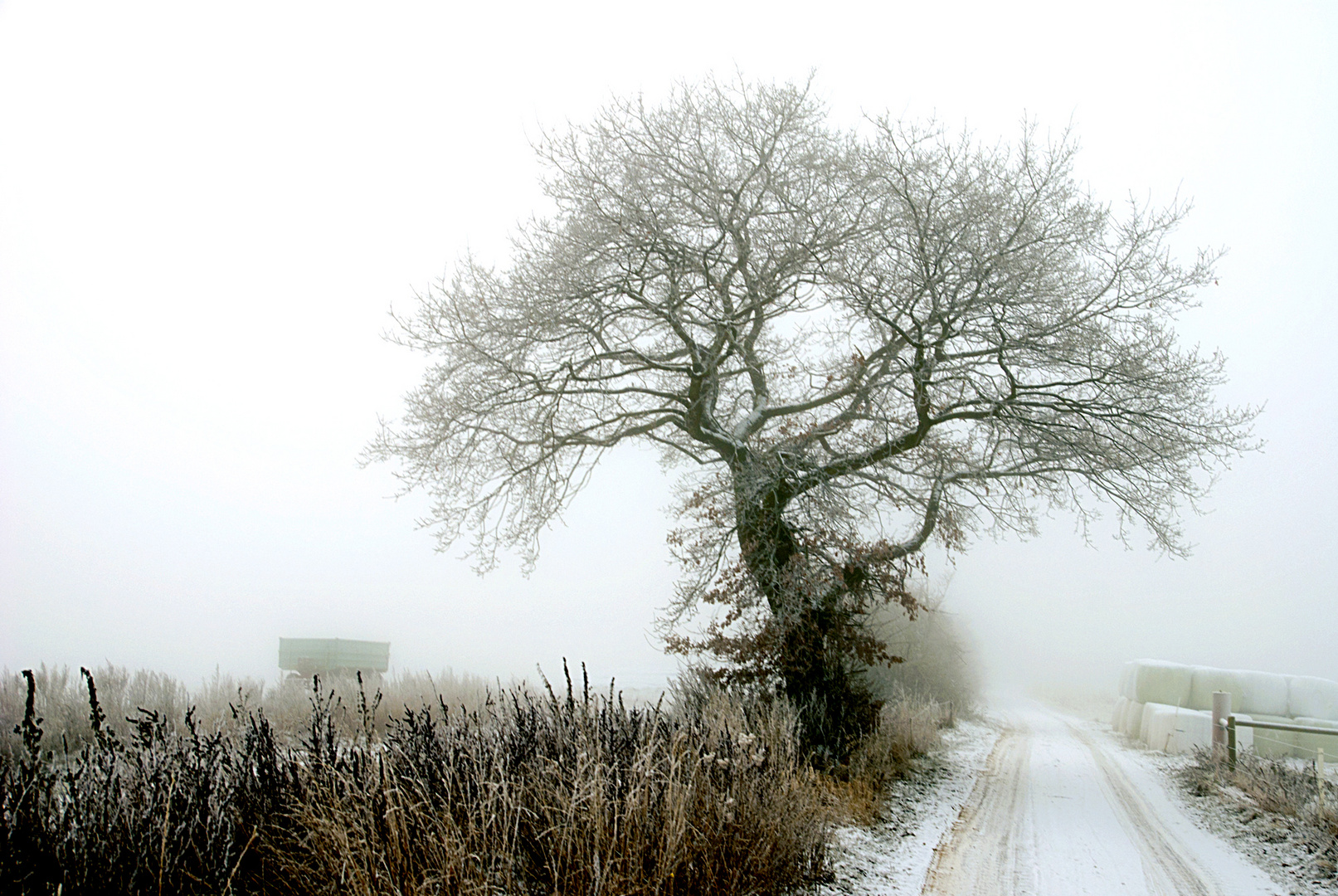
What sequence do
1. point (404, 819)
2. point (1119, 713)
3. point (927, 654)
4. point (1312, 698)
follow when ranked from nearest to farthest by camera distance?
point (404, 819)
point (1312, 698)
point (927, 654)
point (1119, 713)

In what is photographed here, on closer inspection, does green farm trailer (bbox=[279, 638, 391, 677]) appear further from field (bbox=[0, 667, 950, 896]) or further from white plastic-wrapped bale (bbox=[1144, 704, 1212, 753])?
white plastic-wrapped bale (bbox=[1144, 704, 1212, 753])

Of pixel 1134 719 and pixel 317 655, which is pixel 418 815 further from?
pixel 1134 719

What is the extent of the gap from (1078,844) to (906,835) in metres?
1.49

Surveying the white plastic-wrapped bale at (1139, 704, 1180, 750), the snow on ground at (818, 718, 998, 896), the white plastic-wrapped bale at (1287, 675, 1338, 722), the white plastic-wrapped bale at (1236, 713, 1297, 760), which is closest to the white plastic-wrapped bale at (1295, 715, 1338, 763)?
the white plastic-wrapped bale at (1236, 713, 1297, 760)

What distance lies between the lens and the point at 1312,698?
15.8 m

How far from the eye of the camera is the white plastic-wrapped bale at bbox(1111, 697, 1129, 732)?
1882 cm

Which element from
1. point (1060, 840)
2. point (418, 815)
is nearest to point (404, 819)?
point (418, 815)

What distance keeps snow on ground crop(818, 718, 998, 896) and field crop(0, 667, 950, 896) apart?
320 millimetres

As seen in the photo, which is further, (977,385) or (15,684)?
(977,385)

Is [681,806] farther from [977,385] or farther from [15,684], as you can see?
[15,684]

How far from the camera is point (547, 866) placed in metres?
3.80

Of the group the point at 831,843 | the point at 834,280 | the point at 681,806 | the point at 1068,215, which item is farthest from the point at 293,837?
the point at 1068,215

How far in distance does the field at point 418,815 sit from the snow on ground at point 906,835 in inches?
12.6

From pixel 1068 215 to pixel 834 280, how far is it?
3527 millimetres
